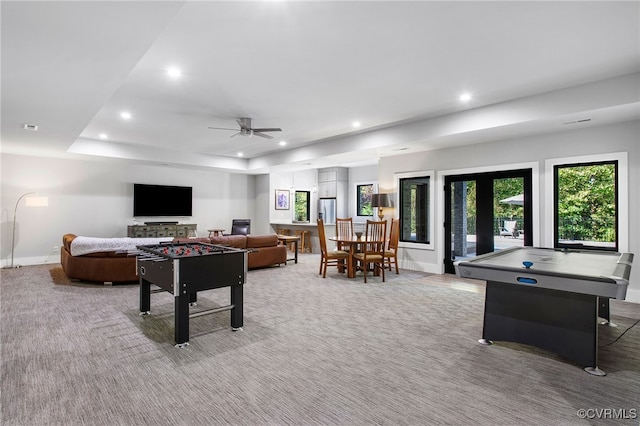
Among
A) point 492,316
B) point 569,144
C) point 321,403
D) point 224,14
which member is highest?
point 224,14

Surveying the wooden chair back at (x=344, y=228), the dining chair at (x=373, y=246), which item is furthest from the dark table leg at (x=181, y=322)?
the wooden chair back at (x=344, y=228)

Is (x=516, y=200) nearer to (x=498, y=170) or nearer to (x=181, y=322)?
(x=498, y=170)

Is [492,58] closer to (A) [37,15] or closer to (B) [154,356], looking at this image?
(A) [37,15]

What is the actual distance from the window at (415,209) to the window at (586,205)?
2.28 m

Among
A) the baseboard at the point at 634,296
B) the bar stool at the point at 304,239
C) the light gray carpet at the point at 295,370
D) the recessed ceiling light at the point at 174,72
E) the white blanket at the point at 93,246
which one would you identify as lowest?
the light gray carpet at the point at 295,370

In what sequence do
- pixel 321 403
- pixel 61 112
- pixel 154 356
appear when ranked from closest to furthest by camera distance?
pixel 321 403 < pixel 154 356 < pixel 61 112

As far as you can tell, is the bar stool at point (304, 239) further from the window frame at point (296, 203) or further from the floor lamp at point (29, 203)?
the floor lamp at point (29, 203)

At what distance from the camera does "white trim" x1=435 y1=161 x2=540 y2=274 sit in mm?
5449

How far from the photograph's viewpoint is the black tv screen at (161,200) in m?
8.70

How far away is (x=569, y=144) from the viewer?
5.13 metres

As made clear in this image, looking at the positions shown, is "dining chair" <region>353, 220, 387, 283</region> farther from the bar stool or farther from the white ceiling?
the bar stool

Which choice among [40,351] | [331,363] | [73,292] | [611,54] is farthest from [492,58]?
[73,292]

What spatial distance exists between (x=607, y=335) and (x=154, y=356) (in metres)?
4.34

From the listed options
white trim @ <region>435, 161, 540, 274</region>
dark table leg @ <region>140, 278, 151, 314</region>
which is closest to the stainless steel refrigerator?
white trim @ <region>435, 161, 540, 274</region>
